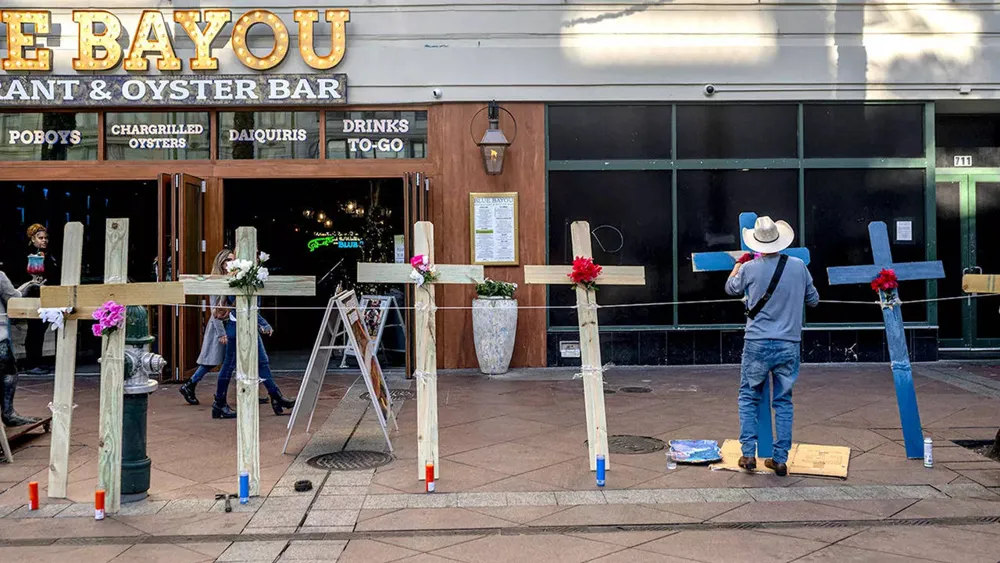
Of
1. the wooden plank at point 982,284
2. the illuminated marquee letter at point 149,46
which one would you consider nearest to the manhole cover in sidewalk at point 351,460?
the wooden plank at point 982,284

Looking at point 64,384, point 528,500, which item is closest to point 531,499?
point 528,500

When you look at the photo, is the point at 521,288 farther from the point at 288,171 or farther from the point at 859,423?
the point at 859,423

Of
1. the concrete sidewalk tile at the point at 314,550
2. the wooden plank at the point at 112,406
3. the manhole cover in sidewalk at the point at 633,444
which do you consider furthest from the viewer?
the manhole cover in sidewalk at the point at 633,444

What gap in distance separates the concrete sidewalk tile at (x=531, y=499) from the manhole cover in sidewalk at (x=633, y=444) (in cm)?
139

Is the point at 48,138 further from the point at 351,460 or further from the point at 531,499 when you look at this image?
the point at 531,499

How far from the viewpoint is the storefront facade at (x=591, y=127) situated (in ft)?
39.1

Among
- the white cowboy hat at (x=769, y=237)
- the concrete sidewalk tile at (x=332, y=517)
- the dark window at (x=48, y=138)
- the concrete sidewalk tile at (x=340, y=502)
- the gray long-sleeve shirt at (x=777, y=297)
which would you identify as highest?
the dark window at (x=48, y=138)

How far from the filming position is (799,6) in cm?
1217

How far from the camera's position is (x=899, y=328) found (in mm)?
7000

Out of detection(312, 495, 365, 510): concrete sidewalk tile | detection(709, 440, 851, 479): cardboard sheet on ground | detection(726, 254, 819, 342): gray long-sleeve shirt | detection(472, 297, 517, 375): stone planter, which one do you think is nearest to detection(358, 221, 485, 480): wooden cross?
detection(312, 495, 365, 510): concrete sidewalk tile

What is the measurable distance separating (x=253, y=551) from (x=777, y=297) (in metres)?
4.02

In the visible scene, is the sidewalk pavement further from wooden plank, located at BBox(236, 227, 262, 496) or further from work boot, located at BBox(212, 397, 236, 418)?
wooden plank, located at BBox(236, 227, 262, 496)

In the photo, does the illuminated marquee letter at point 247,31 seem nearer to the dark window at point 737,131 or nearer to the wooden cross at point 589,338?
the dark window at point 737,131

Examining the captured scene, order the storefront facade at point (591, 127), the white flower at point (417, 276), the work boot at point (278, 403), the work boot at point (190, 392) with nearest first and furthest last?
the white flower at point (417, 276) < the work boot at point (278, 403) < the work boot at point (190, 392) < the storefront facade at point (591, 127)
